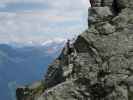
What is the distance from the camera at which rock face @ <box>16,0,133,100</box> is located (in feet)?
105

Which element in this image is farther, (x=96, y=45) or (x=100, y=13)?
(x=100, y=13)

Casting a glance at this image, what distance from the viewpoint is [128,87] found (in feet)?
A: 103

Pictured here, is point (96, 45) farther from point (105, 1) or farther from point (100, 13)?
point (105, 1)

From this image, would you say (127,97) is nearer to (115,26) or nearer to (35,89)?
(115,26)

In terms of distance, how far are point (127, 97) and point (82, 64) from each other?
561cm

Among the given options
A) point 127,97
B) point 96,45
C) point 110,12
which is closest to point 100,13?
point 110,12

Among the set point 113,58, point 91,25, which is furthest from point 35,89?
point 113,58

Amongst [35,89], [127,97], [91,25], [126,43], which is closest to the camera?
[127,97]

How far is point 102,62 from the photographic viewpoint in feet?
110

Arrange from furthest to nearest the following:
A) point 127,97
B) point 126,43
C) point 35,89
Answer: point 35,89
point 126,43
point 127,97

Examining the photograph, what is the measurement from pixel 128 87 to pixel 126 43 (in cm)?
420

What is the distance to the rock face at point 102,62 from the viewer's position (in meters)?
31.9

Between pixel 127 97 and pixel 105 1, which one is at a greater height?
pixel 105 1

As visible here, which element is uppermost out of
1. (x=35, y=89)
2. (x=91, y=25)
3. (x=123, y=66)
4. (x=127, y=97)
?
(x=91, y=25)
